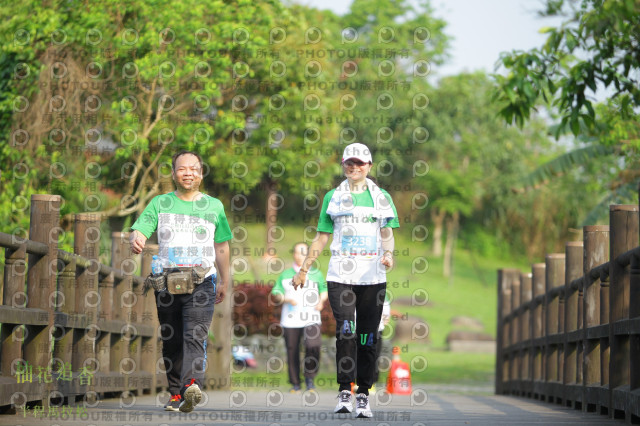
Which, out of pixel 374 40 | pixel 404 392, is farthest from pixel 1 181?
pixel 374 40

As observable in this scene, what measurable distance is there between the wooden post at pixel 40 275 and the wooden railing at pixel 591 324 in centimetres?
398

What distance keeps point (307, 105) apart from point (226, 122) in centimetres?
411

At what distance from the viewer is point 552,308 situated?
38.8ft

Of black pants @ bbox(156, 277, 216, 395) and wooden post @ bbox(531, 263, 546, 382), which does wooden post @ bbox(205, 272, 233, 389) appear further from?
black pants @ bbox(156, 277, 216, 395)

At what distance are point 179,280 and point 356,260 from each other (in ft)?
4.23

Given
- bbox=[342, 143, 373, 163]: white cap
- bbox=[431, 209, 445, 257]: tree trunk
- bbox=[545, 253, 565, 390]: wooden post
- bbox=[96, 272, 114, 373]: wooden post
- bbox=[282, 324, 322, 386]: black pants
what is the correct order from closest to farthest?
bbox=[342, 143, 373, 163]: white cap < bbox=[96, 272, 114, 373]: wooden post < bbox=[545, 253, 565, 390]: wooden post < bbox=[282, 324, 322, 386]: black pants < bbox=[431, 209, 445, 257]: tree trunk

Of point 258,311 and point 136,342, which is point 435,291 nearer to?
point 258,311

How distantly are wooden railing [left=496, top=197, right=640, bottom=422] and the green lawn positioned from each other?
11263mm

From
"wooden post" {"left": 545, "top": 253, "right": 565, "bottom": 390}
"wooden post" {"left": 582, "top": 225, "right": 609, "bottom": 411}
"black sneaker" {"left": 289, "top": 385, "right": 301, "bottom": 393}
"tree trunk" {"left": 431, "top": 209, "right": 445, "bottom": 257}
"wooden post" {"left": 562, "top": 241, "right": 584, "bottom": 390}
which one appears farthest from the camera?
"tree trunk" {"left": 431, "top": 209, "right": 445, "bottom": 257}

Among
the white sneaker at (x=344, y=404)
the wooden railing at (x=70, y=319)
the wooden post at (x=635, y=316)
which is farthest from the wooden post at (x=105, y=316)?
the wooden post at (x=635, y=316)

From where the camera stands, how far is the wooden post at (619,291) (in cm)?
781

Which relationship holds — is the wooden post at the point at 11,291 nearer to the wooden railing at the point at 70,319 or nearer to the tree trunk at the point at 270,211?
the wooden railing at the point at 70,319

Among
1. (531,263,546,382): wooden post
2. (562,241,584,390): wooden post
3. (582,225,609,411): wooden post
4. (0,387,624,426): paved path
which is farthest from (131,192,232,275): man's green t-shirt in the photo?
(531,263,546,382): wooden post

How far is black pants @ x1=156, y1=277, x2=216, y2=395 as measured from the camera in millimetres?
7477
